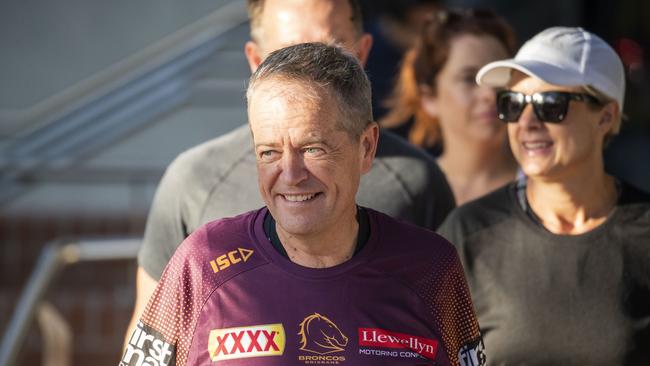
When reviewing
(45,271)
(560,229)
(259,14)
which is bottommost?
(560,229)

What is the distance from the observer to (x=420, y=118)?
219 inches

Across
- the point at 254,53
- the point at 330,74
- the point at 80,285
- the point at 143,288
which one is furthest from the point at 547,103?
the point at 80,285

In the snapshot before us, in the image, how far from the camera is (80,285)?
861 centimetres

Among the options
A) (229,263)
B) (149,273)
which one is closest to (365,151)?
(229,263)

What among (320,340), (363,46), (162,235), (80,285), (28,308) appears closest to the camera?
(320,340)

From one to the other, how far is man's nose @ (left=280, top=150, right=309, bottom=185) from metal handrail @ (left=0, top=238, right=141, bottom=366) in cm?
268

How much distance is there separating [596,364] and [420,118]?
236 cm

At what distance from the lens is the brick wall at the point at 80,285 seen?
827 cm

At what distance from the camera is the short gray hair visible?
2.73 metres

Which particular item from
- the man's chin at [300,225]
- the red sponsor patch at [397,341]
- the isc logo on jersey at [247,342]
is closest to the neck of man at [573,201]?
the red sponsor patch at [397,341]

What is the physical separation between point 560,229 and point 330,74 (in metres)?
1.18

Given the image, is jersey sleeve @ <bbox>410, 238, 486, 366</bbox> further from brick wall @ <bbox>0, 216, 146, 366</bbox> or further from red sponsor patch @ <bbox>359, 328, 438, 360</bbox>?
brick wall @ <bbox>0, 216, 146, 366</bbox>

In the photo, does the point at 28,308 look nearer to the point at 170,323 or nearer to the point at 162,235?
the point at 162,235

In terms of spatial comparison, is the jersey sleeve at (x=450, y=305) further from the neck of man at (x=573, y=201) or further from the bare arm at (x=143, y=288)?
the bare arm at (x=143, y=288)
